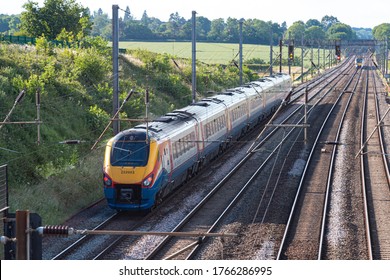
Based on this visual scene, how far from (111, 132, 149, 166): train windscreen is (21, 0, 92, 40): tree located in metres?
45.7

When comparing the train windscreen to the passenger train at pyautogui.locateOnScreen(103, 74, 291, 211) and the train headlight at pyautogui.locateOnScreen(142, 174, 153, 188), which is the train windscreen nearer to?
the passenger train at pyautogui.locateOnScreen(103, 74, 291, 211)

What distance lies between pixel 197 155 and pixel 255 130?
62.2 ft

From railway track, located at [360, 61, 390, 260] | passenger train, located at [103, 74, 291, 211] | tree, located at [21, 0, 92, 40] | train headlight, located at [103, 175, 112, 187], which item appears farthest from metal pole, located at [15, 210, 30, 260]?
tree, located at [21, 0, 92, 40]

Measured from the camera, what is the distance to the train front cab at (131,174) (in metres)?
25.5

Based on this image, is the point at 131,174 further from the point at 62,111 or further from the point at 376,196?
the point at 62,111

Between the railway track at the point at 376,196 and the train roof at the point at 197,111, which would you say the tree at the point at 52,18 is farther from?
the railway track at the point at 376,196

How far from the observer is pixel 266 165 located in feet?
121

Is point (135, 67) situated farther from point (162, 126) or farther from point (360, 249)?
point (360, 249)

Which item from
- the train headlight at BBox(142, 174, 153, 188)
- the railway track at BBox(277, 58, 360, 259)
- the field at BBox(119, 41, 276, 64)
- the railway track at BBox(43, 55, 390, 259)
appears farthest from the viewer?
the field at BBox(119, 41, 276, 64)

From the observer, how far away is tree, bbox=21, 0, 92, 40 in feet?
231

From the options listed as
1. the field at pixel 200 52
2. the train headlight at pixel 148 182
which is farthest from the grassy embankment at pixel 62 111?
the field at pixel 200 52

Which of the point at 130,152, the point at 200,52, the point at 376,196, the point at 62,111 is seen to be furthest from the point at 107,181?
the point at 200,52

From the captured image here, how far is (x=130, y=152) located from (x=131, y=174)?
81cm

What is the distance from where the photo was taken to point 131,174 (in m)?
25.5
